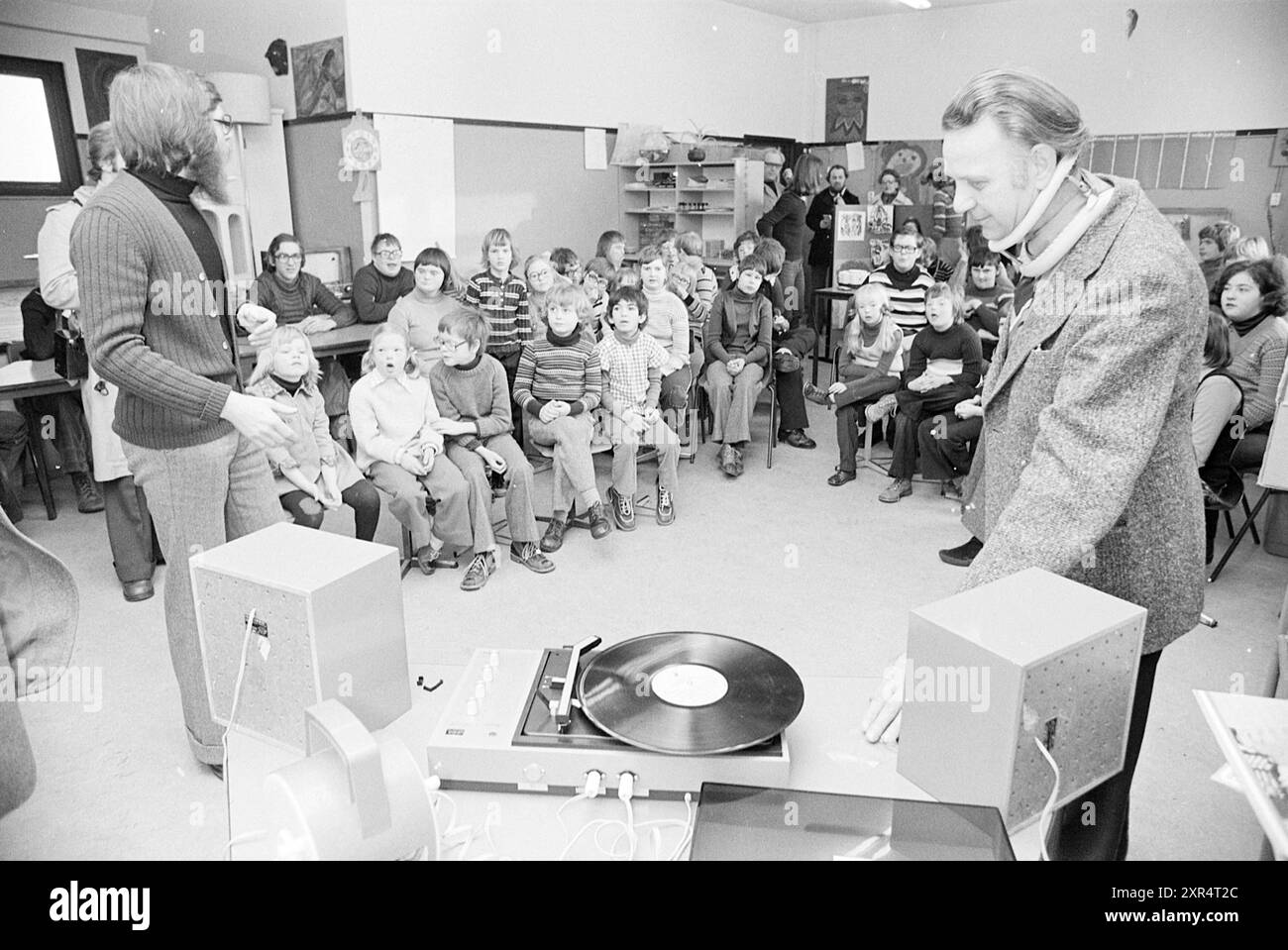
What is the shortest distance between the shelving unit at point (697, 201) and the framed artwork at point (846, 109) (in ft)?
6.78

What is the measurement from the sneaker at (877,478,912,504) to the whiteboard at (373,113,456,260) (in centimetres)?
339

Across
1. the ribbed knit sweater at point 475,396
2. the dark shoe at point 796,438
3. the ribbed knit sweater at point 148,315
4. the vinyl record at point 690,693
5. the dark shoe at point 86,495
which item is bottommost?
the dark shoe at point 796,438

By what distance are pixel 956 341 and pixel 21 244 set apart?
5441 millimetres

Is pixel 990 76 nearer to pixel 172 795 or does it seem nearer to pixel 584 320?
pixel 172 795

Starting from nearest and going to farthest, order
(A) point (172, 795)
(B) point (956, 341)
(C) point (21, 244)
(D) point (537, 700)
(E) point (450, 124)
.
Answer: (D) point (537, 700) → (A) point (172, 795) → (B) point (956, 341) → (C) point (21, 244) → (E) point (450, 124)

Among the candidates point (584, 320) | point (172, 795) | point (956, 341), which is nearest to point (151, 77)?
point (172, 795)

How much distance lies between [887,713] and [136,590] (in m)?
3.02

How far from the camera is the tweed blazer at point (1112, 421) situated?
1.26 meters

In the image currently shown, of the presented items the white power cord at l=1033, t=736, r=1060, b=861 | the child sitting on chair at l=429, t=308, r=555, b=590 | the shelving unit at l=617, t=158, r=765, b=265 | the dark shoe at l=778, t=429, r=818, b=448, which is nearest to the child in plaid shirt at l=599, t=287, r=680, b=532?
the child sitting on chair at l=429, t=308, r=555, b=590

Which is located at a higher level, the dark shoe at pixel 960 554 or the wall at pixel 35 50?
the wall at pixel 35 50

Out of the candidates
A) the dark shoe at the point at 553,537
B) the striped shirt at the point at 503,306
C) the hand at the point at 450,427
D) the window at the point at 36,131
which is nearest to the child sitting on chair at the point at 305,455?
the hand at the point at 450,427

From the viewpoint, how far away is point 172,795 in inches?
92.8

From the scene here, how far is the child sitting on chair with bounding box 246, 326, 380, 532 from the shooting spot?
3.29 m

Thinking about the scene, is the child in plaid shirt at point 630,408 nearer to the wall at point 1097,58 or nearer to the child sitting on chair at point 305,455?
the child sitting on chair at point 305,455
